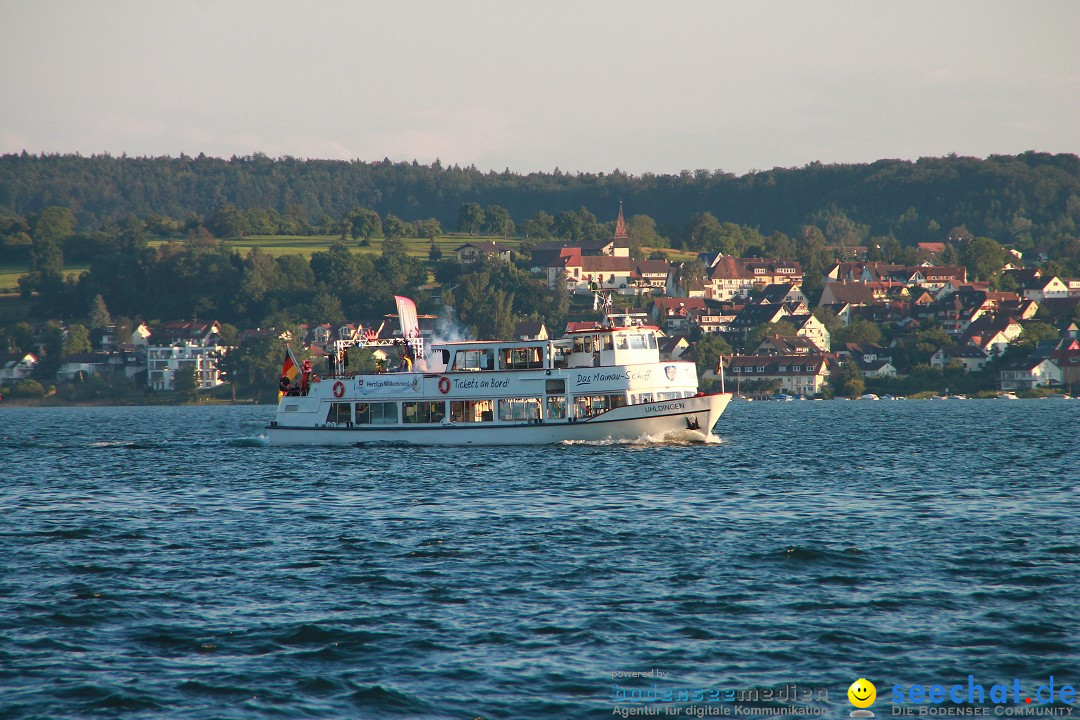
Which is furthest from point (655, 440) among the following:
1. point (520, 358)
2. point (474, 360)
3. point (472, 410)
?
point (474, 360)

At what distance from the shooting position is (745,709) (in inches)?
794

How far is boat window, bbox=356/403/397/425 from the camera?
67562 millimetres

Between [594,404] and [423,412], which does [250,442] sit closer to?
[423,412]

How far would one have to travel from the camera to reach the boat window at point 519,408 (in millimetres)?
64500

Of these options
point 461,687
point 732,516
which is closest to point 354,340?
point 732,516

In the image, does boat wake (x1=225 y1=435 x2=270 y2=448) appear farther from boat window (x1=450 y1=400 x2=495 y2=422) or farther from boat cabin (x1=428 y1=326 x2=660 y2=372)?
boat cabin (x1=428 y1=326 x2=660 y2=372)

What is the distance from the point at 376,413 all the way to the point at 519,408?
27.1 ft

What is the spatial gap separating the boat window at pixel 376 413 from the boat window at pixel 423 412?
69 centimetres

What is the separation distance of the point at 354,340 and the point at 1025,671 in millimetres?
54023

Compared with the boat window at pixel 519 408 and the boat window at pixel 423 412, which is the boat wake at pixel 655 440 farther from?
the boat window at pixel 423 412

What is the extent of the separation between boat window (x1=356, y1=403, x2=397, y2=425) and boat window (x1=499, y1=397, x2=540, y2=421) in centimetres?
626

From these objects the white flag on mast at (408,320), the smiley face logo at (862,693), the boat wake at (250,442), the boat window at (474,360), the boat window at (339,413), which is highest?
the white flag on mast at (408,320)

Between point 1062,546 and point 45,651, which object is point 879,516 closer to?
point 1062,546

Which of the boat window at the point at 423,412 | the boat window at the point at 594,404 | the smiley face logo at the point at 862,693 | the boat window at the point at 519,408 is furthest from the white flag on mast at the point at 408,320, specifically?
the smiley face logo at the point at 862,693
